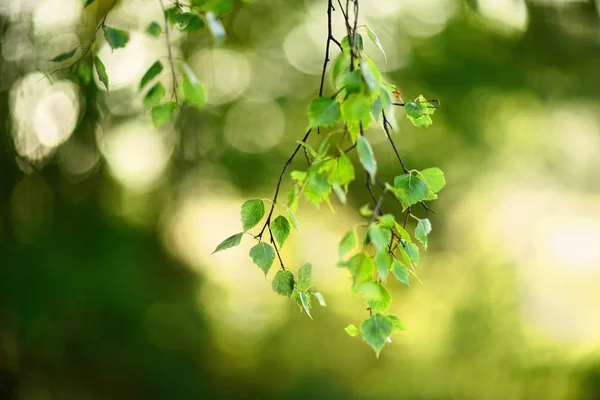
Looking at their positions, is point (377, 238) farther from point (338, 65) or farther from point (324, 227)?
point (324, 227)

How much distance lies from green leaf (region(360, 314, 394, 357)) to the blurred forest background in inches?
121

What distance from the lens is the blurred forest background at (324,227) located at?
12.4 ft

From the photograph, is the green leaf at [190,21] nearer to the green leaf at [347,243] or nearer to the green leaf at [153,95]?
the green leaf at [153,95]

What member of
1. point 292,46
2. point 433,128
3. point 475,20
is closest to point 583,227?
point 433,128

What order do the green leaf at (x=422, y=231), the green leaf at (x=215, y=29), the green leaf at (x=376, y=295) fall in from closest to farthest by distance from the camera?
the green leaf at (x=215, y=29)
the green leaf at (x=376, y=295)
the green leaf at (x=422, y=231)

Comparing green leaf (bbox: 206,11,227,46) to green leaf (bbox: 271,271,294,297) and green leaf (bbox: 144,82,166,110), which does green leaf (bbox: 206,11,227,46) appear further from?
green leaf (bbox: 271,271,294,297)

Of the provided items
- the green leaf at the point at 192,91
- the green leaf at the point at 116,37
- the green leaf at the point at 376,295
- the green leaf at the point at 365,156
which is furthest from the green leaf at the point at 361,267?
the green leaf at the point at 116,37

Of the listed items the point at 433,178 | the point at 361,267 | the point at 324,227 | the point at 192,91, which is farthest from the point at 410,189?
the point at 324,227

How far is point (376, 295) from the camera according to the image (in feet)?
2.37

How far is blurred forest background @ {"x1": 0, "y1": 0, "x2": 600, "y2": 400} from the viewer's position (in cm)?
379

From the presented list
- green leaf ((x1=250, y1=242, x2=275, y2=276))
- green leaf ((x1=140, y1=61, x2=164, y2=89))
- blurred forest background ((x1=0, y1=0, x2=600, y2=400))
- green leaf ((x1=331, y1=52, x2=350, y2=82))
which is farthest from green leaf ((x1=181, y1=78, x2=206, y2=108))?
blurred forest background ((x1=0, y1=0, x2=600, y2=400))

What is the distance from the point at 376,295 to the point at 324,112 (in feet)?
0.79

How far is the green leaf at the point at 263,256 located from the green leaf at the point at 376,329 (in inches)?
6.3

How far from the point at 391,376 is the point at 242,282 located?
127cm
